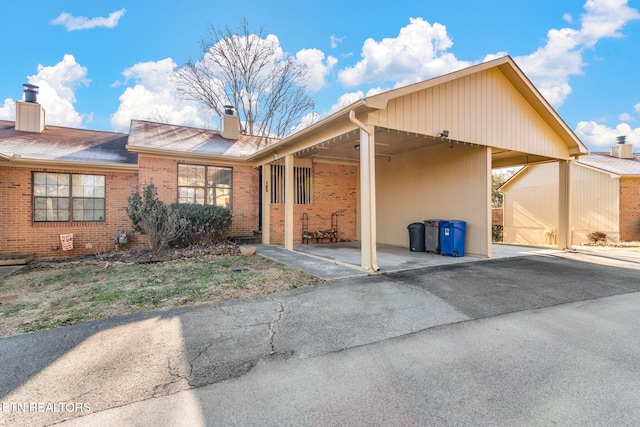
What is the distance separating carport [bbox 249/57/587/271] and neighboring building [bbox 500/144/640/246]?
538cm

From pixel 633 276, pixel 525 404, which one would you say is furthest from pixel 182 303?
pixel 633 276

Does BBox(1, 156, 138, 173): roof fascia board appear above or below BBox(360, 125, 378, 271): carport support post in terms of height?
above

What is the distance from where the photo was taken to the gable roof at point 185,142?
31.8 feet

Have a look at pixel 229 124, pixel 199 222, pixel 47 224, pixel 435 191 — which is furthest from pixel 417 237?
pixel 47 224

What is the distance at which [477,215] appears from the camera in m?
8.02

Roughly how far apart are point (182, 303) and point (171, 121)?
66.1 ft

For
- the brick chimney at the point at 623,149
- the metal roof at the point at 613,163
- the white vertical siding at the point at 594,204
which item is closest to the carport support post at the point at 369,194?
the white vertical siding at the point at 594,204

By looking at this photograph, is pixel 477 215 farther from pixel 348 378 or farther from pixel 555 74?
pixel 555 74

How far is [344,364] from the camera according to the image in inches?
108

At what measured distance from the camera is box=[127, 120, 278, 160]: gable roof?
9.69 m

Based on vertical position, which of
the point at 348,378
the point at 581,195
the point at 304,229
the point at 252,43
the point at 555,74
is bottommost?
the point at 348,378

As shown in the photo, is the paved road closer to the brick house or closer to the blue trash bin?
the blue trash bin

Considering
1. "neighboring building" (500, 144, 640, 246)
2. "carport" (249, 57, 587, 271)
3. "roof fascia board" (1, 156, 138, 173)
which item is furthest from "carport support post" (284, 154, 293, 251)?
"neighboring building" (500, 144, 640, 246)

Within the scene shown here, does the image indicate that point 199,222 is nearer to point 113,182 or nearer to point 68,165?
point 113,182
